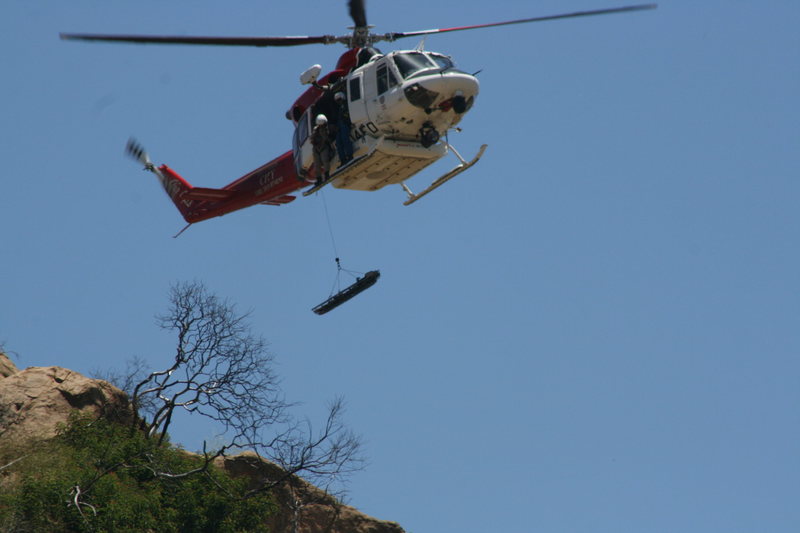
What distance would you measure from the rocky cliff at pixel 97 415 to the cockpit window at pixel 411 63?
40.9 ft

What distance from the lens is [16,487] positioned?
29.9m

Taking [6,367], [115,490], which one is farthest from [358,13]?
[6,367]

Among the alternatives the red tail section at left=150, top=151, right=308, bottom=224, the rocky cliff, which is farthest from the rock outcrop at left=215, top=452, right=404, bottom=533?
the red tail section at left=150, top=151, right=308, bottom=224

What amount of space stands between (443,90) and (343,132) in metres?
2.89

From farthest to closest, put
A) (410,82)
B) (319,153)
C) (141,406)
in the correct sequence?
(141,406), (319,153), (410,82)

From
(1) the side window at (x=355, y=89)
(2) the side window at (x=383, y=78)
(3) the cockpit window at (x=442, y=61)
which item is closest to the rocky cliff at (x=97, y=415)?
(1) the side window at (x=355, y=89)

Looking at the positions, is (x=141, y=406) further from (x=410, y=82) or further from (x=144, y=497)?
(x=410, y=82)

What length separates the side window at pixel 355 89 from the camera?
29.4 m

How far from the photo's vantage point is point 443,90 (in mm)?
28250

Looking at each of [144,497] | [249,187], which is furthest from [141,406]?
[249,187]

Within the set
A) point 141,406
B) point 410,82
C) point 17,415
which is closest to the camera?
point 410,82

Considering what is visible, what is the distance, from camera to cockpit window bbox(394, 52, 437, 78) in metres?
28.5

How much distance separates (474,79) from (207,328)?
10950 mm

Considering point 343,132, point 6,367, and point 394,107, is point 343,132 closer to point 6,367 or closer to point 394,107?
point 394,107
